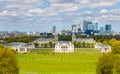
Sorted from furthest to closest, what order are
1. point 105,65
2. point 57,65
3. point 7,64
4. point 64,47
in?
point 64,47 < point 57,65 < point 7,64 < point 105,65

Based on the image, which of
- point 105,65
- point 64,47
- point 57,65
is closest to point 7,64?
point 105,65

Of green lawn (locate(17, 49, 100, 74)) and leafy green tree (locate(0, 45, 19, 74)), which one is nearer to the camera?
leafy green tree (locate(0, 45, 19, 74))

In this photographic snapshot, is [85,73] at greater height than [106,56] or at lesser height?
lesser

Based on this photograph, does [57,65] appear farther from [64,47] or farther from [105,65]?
[64,47]

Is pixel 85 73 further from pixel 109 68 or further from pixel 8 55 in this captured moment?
pixel 8 55

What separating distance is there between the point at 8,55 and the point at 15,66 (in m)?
1.33

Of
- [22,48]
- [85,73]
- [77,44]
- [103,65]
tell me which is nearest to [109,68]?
[103,65]

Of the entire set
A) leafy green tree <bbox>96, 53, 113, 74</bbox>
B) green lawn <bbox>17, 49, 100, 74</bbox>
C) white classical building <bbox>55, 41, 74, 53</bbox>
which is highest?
leafy green tree <bbox>96, 53, 113, 74</bbox>

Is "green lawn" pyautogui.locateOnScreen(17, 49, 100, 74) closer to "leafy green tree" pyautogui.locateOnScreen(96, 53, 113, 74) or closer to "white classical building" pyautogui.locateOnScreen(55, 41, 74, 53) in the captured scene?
"leafy green tree" pyautogui.locateOnScreen(96, 53, 113, 74)

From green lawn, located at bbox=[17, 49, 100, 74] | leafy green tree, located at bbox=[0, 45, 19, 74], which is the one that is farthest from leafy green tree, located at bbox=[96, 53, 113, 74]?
green lawn, located at bbox=[17, 49, 100, 74]

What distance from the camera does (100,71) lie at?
30.9 meters

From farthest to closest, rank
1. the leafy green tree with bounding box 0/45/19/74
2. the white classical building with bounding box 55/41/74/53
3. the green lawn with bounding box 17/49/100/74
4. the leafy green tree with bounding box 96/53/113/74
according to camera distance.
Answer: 1. the white classical building with bounding box 55/41/74/53
2. the green lawn with bounding box 17/49/100/74
3. the leafy green tree with bounding box 96/53/113/74
4. the leafy green tree with bounding box 0/45/19/74

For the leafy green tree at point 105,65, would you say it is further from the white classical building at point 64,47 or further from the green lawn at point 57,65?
the white classical building at point 64,47

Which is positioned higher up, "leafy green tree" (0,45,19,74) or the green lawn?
"leafy green tree" (0,45,19,74)
